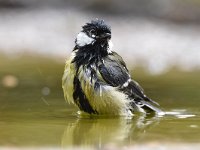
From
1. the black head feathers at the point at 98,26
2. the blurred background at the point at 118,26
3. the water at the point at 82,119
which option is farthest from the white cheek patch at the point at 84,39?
the blurred background at the point at 118,26

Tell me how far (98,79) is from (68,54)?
6.17m

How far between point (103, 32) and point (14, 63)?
173 inches

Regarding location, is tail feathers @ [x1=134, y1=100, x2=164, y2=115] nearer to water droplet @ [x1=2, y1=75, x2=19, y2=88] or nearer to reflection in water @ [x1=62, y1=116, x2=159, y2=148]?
reflection in water @ [x1=62, y1=116, x2=159, y2=148]

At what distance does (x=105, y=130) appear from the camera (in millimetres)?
6254

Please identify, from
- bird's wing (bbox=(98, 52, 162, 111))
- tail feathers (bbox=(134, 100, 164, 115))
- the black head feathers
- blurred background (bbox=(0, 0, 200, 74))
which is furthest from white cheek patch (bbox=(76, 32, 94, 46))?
blurred background (bbox=(0, 0, 200, 74))

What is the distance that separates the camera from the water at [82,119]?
5.51 meters

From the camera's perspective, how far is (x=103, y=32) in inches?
→ 289

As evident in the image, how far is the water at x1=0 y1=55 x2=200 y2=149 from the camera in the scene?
5.51 meters

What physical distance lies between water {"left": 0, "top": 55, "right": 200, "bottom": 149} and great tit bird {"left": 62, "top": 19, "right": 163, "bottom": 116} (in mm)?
164

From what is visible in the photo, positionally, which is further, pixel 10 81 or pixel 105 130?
pixel 10 81

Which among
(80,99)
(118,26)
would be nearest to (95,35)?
(80,99)

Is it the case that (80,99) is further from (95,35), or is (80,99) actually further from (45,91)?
(45,91)

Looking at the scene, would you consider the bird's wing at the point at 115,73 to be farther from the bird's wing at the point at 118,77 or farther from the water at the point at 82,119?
the water at the point at 82,119

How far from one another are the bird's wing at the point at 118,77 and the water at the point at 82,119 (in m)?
0.30
